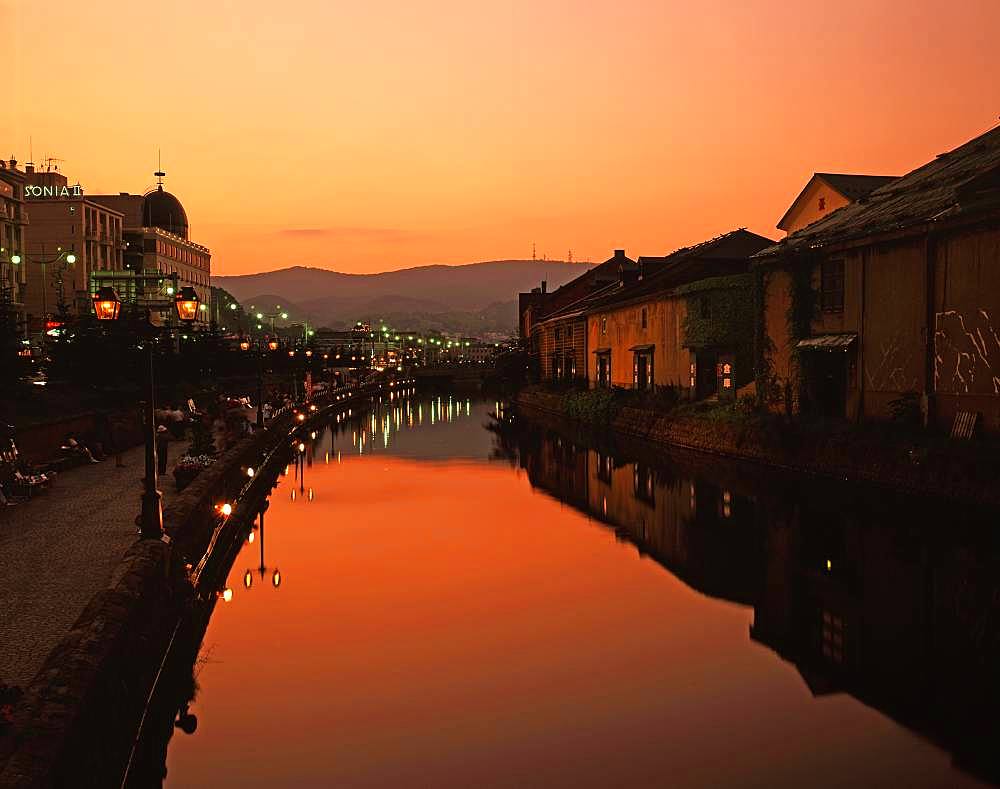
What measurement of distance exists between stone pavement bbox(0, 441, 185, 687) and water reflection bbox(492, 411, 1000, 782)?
30.1 feet

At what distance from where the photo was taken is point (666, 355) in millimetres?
48906

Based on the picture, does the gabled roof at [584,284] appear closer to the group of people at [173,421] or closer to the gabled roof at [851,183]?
the gabled roof at [851,183]

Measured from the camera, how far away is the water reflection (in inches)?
441

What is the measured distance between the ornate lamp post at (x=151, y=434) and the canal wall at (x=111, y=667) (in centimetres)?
36

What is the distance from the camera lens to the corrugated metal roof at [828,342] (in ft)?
103

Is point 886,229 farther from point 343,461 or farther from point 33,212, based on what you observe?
point 33,212

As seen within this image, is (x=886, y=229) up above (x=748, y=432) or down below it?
above

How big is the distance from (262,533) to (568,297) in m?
68.4

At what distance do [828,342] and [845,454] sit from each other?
20.9ft

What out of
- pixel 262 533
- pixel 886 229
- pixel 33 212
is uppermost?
pixel 33 212

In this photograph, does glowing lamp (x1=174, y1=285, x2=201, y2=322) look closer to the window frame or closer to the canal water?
the canal water

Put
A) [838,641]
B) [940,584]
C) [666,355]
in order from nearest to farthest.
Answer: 1. [838,641]
2. [940,584]
3. [666,355]

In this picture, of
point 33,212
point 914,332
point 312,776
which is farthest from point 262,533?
point 33,212

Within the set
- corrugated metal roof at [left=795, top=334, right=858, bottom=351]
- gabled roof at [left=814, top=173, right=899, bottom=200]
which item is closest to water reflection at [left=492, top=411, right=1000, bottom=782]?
corrugated metal roof at [left=795, top=334, right=858, bottom=351]
